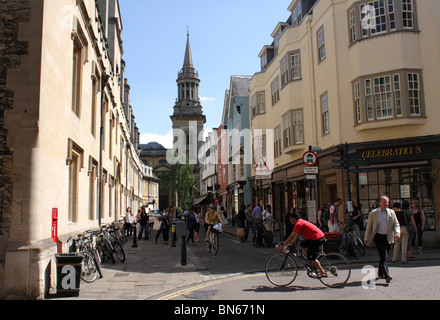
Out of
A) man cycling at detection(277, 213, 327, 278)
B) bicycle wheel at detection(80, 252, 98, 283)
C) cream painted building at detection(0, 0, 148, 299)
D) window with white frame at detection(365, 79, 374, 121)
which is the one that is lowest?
bicycle wheel at detection(80, 252, 98, 283)

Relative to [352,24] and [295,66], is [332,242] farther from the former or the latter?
[295,66]

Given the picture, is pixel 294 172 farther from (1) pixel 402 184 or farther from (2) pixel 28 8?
(2) pixel 28 8

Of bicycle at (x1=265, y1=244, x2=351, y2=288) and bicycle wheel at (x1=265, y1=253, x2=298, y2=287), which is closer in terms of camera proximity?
bicycle at (x1=265, y1=244, x2=351, y2=288)

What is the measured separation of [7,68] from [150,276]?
19.4 ft

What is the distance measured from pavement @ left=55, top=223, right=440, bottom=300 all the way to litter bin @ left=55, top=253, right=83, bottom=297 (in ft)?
0.50

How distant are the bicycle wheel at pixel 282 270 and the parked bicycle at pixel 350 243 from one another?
4856 millimetres

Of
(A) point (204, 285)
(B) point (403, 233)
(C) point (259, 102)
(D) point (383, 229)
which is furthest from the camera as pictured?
(C) point (259, 102)

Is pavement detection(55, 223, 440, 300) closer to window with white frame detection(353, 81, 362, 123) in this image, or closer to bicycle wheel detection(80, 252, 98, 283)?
bicycle wheel detection(80, 252, 98, 283)

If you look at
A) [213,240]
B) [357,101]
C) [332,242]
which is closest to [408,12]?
[357,101]

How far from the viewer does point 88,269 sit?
10086mm

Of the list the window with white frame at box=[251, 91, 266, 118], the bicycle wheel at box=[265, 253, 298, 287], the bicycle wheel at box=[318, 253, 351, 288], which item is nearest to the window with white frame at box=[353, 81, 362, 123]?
the bicycle wheel at box=[318, 253, 351, 288]

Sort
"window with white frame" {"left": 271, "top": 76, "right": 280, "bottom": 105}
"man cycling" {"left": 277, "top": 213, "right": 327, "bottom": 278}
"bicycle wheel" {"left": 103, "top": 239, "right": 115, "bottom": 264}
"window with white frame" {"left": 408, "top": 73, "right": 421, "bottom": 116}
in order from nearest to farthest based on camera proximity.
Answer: "man cycling" {"left": 277, "top": 213, "right": 327, "bottom": 278}, "bicycle wheel" {"left": 103, "top": 239, "right": 115, "bottom": 264}, "window with white frame" {"left": 408, "top": 73, "right": 421, "bottom": 116}, "window with white frame" {"left": 271, "top": 76, "right": 280, "bottom": 105}

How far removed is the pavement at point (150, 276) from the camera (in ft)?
28.2

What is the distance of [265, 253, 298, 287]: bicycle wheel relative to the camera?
8.57 meters
